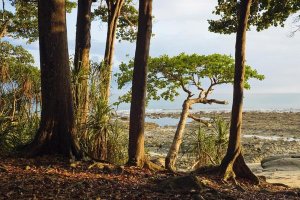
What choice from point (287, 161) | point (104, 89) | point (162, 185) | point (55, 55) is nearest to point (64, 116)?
point (55, 55)

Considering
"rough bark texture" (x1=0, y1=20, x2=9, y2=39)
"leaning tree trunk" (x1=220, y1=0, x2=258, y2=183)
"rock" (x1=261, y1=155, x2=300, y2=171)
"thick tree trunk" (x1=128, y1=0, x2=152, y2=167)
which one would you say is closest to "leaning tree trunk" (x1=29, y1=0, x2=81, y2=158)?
"thick tree trunk" (x1=128, y1=0, x2=152, y2=167)

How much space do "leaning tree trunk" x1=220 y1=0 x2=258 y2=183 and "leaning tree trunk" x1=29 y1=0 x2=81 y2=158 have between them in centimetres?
336

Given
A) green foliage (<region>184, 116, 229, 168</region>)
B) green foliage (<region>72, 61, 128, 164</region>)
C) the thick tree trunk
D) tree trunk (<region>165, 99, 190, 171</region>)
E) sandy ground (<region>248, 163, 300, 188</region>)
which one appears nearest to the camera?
the thick tree trunk

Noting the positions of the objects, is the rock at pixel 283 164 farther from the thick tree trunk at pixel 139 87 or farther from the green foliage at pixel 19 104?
the green foliage at pixel 19 104

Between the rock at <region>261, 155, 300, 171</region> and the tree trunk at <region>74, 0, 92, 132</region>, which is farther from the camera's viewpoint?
the rock at <region>261, 155, 300, 171</region>

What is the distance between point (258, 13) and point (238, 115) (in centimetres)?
353

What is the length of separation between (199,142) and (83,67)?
5.05m

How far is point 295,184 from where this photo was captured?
36.8ft

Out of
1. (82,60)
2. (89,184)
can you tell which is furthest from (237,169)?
(82,60)

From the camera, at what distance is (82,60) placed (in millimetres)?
10086

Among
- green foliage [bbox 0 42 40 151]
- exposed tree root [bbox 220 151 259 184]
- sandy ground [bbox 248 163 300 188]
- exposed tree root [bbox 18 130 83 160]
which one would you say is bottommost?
sandy ground [bbox 248 163 300 188]

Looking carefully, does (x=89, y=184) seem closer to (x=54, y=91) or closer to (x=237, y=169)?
(x=54, y=91)

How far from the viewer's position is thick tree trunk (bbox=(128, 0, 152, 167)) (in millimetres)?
8242

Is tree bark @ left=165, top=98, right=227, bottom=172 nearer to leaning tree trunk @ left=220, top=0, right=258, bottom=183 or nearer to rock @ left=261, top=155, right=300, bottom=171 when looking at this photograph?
rock @ left=261, top=155, right=300, bottom=171
